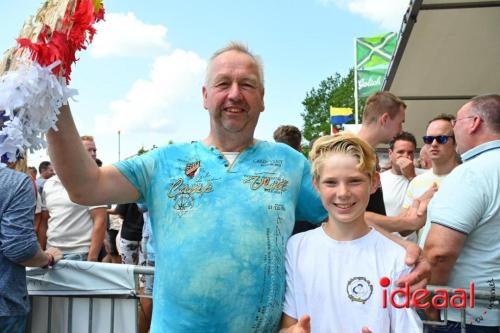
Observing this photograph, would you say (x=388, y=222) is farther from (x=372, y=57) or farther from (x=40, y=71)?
(x=372, y=57)

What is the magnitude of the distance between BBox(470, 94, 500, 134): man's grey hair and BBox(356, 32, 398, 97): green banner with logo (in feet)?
67.6

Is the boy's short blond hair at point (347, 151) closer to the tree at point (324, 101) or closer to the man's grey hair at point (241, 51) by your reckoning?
the man's grey hair at point (241, 51)

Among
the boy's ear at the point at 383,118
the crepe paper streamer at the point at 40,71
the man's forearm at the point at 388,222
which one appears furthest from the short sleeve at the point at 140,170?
the boy's ear at the point at 383,118

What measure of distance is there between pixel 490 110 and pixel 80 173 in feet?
7.03

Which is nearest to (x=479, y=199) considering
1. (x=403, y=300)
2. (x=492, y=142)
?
(x=492, y=142)

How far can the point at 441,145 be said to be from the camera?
4.15 m

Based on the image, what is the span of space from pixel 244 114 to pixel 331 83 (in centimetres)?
4845

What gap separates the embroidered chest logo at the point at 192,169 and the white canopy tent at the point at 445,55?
4.10 meters

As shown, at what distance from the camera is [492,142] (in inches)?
104

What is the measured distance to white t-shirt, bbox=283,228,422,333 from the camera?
1788 mm

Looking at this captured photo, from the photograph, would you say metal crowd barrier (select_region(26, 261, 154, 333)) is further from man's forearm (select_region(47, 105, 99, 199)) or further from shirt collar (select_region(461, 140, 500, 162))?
shirt collar (select_region(461, 140, 500, 162))

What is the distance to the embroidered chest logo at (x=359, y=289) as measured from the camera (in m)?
1.80

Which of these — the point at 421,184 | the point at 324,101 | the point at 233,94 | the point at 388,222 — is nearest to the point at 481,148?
the point at 388,222

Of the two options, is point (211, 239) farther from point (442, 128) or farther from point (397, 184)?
point (397, 184)
